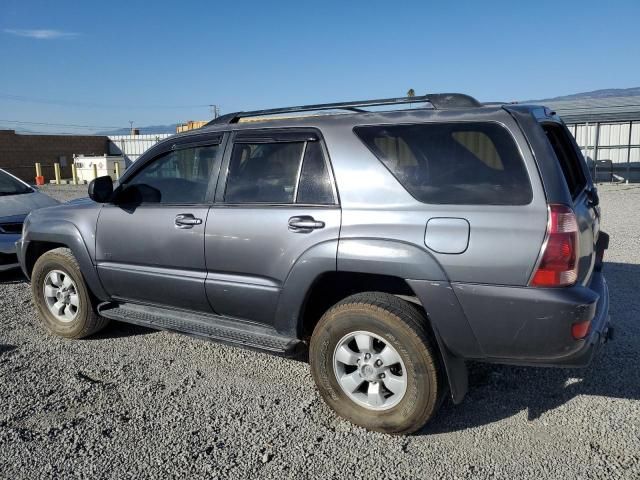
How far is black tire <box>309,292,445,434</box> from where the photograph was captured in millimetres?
3176

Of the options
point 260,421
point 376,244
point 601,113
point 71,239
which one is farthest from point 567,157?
point 601,113

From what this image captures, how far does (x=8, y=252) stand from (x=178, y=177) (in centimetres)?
379

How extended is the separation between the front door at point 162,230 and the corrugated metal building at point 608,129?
65.5ft

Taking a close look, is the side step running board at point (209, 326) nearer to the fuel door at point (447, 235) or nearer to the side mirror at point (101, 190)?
the side mirror at point (101, 190)

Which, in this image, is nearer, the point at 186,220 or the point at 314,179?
the point at 314,179

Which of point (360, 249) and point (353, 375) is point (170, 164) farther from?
point (353, 375)

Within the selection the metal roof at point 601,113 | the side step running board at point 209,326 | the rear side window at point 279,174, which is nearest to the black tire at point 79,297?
the side step running board at point 209,326

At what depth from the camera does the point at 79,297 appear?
484 cm

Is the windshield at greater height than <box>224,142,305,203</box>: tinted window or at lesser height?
lesser

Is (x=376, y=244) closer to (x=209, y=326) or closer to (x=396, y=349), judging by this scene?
(x=396, y=349)

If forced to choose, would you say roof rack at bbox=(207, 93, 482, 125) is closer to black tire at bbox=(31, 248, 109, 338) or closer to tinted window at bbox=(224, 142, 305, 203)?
tinted window at bbox=(224, 142, 305, 203)

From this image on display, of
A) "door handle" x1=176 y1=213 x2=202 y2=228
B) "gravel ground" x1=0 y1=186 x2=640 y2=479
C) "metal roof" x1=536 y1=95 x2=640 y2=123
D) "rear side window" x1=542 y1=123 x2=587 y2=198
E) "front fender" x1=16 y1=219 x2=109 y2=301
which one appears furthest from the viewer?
"metal roof" x1=536 y1=95 x2=640 y2=123

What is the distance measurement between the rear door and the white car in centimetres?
620

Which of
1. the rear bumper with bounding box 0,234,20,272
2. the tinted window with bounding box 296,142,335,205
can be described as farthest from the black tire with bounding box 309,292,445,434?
the rear bumper with bounding box 0,234,20,272
